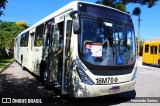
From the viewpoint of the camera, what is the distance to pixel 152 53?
27.3 m

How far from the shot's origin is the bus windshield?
785cm

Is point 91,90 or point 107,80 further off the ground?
point 107,80

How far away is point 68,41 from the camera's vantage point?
8.30 m

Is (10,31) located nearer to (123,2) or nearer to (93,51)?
(123,2)

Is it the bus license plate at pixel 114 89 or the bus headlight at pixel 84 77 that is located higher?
the bus headlight at pixel 84 77

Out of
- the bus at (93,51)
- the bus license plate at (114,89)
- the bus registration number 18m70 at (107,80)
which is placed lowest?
the bus license plate at (114,89)

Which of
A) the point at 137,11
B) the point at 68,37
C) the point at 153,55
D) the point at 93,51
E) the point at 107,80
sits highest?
the point at 137,11

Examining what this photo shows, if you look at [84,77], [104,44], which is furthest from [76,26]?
[84,77]

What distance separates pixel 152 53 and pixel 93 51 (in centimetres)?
2060

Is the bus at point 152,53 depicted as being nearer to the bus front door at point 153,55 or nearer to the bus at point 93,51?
the bus front door at point 153,55

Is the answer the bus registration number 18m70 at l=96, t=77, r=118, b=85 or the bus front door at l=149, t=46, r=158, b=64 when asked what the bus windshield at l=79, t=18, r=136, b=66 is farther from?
the bus front door at l=149, t=46, r=158, b=64

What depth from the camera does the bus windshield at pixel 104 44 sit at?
7.85 metres

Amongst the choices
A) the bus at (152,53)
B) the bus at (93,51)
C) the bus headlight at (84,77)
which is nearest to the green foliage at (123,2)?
the bus at (152,53)

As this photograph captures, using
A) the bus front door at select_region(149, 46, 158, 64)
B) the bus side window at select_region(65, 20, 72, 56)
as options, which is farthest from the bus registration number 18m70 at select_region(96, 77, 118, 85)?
the bus front door at select_region(149, 46, 158, 64)
